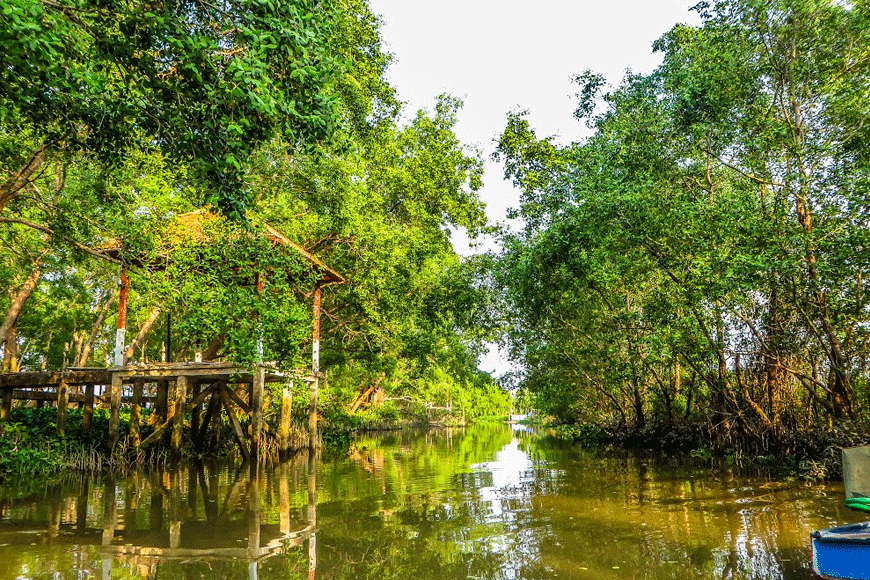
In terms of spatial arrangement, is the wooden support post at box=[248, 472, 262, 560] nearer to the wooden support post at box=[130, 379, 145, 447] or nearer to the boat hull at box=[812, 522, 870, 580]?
the wooden support post at box=[130, 379, 145, 447]

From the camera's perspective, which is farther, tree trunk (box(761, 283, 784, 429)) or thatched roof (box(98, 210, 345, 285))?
thatched roof (box(98, 210, 345, 285))

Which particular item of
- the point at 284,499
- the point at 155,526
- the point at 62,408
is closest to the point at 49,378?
the point at 62,408

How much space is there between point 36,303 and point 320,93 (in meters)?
26.2

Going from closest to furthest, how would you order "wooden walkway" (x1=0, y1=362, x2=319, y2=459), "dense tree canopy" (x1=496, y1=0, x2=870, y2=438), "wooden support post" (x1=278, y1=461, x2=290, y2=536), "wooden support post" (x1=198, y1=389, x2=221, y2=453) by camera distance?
"wooden support post" (x1=278, y1=461, x2=290, y2=536), "dense tree canopy" (x1=496, y1=0, x2=870, y2=438), "wooden walkway" (x1=0, y1=362, x2=319, y2=459), "wooden support post" (x1=198, y1=389, x2=221, y2=453)

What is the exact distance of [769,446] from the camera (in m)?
14.3

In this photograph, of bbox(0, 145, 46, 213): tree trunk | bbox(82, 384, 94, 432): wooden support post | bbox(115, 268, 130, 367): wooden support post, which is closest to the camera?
bbox(0, 145, 46, 213): tree trunk

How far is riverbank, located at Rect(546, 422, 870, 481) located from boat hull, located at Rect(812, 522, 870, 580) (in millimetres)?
7430

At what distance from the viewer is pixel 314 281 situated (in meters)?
17.1

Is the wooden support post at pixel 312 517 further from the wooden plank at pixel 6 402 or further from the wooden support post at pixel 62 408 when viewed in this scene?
the wooden plank at pixel 6 402

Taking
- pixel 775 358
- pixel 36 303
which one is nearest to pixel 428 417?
pixel 36 303

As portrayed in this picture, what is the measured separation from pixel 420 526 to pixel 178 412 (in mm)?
10766

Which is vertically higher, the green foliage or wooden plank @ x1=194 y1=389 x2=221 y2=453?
the green foliage

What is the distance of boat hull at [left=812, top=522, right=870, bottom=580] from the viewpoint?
439 cm

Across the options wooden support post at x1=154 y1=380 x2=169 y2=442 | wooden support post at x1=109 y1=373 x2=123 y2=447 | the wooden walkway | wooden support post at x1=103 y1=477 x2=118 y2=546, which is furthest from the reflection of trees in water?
wooden support post at x1=154 y1=380 x2=169 y2=442
